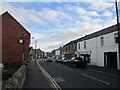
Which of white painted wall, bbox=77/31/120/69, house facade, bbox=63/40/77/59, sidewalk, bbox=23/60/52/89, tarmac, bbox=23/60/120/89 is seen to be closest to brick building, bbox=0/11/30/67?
white painted wall, bbox=77/31/120/69

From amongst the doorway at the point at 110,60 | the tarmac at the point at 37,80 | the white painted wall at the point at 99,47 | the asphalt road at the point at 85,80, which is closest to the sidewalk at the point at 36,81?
the tarmac at the point at 37,80

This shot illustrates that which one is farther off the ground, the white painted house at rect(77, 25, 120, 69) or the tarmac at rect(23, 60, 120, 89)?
the white painted house at rect(77, 25, 120, 69)

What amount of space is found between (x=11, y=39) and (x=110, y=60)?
2292 cm

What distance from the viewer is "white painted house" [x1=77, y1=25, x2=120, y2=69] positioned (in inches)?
1286

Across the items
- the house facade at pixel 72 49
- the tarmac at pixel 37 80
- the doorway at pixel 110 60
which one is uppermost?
the house facade at pixel 72 49

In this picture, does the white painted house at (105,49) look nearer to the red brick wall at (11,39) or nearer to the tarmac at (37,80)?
the tarmac at (37,80)

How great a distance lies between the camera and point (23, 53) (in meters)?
48.1

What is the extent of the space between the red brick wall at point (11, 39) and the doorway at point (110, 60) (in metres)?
20.5

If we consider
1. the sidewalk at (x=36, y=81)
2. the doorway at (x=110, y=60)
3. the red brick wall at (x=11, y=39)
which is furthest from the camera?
the red brick wall at (x=11, y=39)

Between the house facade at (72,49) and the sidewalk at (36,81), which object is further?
the house facade at (72,49)

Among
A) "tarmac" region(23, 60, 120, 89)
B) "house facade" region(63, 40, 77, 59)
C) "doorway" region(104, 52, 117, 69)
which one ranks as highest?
"house facade" region(63, 40, 77, 59)

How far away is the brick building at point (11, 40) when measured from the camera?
47.2 metres

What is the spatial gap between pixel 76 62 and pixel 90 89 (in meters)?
25.3

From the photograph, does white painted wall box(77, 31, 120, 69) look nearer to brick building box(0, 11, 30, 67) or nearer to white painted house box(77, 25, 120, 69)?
white painted house box(77, 25, 120, 69)
